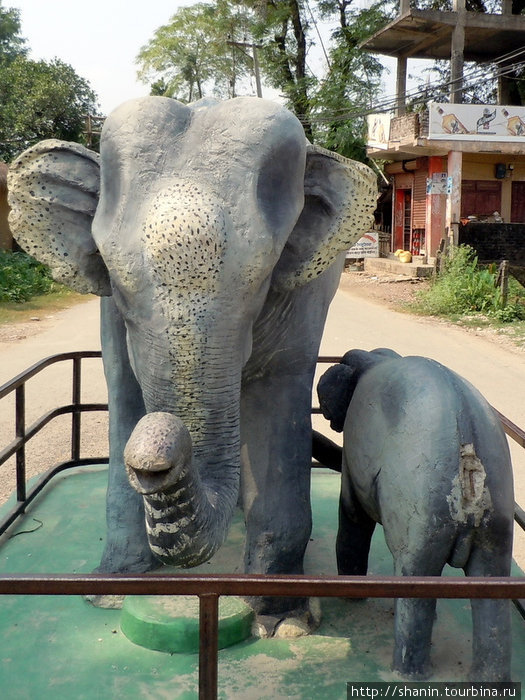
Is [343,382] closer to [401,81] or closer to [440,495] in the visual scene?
[440,495]

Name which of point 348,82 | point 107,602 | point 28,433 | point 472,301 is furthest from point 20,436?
point 348,82

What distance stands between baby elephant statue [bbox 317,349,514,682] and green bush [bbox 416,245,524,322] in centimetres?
926

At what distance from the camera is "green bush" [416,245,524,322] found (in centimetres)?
1131

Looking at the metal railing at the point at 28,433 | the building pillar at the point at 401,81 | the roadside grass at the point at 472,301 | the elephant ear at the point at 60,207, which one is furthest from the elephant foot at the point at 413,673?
the building pillar at the point at 401,81

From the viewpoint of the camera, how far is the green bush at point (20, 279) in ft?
45.8

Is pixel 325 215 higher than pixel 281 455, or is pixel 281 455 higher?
pixel 325 215

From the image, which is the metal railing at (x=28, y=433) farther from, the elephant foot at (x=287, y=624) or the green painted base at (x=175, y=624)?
the elephant foot at (x=287, y=624)

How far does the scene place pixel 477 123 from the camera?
15.0m

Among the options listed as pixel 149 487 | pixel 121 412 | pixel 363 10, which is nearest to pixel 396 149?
pixel 363 10

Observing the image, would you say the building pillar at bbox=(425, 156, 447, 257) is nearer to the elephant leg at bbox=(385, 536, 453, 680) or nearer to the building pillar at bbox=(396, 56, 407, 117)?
the building pillar at bbox=(396, 56, 407, 117)

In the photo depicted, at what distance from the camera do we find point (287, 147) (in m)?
2.00

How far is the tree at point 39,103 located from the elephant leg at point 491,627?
22909 mm

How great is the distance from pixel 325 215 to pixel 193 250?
620 millimetres

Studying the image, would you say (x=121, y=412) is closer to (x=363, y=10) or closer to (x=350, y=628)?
(x=350, y=628)
